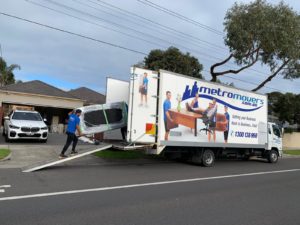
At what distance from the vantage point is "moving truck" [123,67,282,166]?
13109 millimetres

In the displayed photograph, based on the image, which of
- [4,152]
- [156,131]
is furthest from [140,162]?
[4,152]

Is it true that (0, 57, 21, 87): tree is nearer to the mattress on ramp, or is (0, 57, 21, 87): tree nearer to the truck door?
the mattress on ramp

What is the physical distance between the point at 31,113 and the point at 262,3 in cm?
1426

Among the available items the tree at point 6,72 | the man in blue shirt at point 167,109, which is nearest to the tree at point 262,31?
the man in blue shirt at point 167,109

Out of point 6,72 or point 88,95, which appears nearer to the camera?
point 88,95

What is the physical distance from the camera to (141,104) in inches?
514

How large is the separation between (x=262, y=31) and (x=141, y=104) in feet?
35.5

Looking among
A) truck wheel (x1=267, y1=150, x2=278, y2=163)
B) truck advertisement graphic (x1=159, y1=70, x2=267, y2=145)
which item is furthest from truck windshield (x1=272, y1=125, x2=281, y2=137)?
truck advertisement graphic (x1=159, y1=70, x2=267, y2=145)

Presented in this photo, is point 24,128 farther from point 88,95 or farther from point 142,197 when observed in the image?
point 88,95

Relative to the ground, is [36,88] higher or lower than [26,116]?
higher

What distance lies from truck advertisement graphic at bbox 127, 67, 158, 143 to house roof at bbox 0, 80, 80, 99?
78.6 feet

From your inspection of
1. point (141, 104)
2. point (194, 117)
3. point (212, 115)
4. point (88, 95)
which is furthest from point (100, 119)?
point (88, 95)

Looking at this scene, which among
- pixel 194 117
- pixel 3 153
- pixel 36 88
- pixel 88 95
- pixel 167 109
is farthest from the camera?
pixel 88 95

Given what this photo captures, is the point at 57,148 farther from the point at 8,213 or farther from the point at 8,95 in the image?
the point at 8,95
